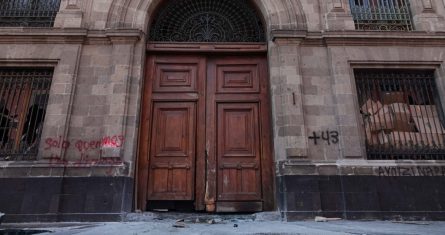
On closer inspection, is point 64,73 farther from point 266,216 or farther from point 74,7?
point 266,216

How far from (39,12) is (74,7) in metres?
1.05

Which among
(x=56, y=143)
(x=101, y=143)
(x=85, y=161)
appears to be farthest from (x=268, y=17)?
(x=56, y=143)

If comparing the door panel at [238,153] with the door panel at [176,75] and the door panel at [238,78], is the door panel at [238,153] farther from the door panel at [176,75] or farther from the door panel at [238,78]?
the door panel at [176,75]

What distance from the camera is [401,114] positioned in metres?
7.84

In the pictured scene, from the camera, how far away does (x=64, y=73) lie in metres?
7.70

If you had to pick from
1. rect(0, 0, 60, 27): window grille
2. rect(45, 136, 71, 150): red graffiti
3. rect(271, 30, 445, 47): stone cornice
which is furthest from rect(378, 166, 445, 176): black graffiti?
rect(0, 0, 60, 27): window grille

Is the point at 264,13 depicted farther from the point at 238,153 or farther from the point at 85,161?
the point at 85,161

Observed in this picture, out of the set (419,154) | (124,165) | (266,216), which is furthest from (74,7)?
(419,154)

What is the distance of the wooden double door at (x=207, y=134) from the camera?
7.61m

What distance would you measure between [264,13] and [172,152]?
4.12 metres

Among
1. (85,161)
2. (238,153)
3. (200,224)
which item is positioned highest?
(238,153)

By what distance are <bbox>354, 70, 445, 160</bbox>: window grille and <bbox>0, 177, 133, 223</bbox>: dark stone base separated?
17.8 feet

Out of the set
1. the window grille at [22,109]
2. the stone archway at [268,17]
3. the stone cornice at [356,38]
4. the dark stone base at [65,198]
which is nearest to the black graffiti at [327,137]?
the stone archway at [268,17]

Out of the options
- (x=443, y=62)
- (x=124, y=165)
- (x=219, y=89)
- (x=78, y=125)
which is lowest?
(x=124, y=165)
